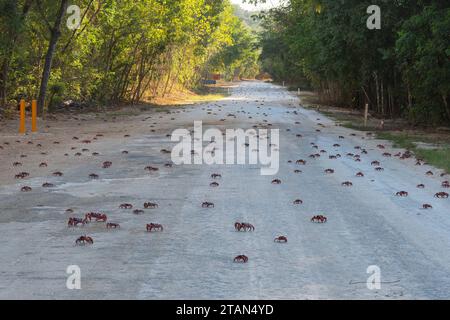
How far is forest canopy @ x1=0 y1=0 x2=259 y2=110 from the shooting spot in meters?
28.2

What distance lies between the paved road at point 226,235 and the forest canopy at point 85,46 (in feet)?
46.6

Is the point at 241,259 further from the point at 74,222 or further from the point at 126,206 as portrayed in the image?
the point at 126,206

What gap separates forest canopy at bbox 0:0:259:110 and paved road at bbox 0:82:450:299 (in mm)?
14213

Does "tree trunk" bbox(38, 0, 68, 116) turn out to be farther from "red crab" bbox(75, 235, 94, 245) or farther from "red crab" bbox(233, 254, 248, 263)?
"red crab" bbox(233, 254, 248, 263)

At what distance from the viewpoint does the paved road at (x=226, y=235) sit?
20.4 feet

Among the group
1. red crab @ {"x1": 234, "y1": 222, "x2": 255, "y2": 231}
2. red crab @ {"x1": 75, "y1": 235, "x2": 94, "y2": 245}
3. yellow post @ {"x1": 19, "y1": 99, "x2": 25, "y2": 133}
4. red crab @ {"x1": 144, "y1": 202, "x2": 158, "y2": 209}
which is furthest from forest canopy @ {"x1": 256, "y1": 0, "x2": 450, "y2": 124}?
red crab @ {"x1": 75, "y1": 235, "x2": 94, "y2": 245}

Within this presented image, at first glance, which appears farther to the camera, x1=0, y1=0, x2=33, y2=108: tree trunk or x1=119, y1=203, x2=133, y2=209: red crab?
x1=0, y1=0, x2=33, y2=108: tree trunk

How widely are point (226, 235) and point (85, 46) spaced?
84.5 feet

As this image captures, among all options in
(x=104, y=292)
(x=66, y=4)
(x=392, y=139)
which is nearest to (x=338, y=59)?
(x=392, y=139)

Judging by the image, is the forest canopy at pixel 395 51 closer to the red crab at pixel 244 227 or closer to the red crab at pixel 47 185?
the red crab at pixel 47 185

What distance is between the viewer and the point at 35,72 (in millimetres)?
31422

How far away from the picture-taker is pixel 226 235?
828 cm

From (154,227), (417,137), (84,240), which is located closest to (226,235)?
(154,227)

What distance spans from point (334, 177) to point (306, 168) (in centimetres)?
133
